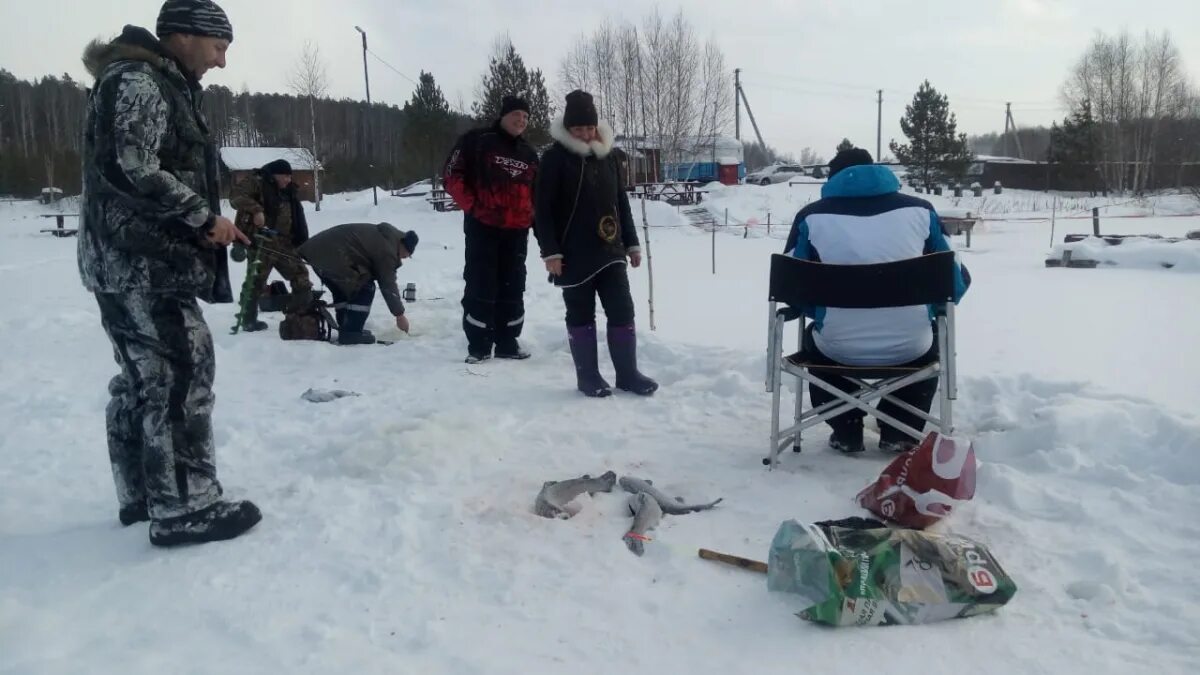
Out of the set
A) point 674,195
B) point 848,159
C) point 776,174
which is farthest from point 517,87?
point 848,159

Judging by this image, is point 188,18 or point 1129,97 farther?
point 1129,97

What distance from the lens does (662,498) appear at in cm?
299

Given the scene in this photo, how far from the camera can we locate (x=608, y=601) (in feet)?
7.54

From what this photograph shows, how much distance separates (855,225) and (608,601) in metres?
1.77

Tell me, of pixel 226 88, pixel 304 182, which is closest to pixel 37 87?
pixel 226 88

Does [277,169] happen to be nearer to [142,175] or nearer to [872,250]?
[142,175]

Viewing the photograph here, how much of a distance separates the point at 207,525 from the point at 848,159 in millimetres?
2858

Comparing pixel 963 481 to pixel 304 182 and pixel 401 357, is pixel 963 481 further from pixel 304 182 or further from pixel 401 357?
pixel 304 182

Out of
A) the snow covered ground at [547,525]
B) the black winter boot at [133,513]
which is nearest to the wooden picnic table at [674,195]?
the snow covered ground at [547,525]

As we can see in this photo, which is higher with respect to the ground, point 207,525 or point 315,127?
point 315,127

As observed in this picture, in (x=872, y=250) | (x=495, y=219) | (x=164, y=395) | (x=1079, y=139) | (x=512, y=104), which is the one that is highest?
(x=1079, y=139)

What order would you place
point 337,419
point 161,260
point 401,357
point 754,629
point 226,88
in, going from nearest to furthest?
point 754,629 < point 161,260 < point 337,419 < point 401,357 < point 226,88

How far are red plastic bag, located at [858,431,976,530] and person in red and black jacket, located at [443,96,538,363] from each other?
325cm

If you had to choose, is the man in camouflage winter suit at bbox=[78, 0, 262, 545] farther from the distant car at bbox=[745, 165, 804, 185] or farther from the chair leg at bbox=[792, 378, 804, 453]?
the distant car at bbox=[745, 165, 804, 185]
